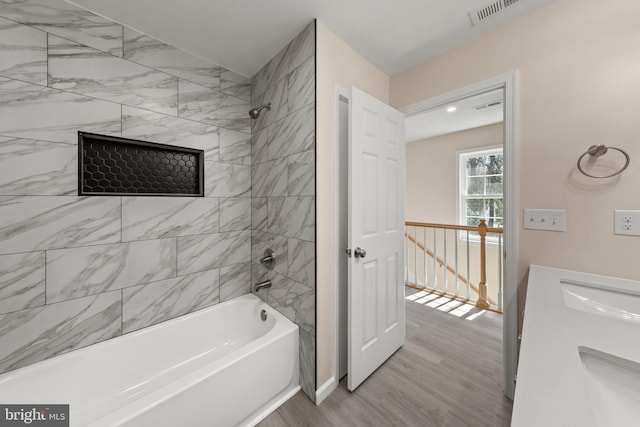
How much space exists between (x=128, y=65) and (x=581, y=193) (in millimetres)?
2771

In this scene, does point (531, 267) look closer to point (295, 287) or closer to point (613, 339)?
point (613, 339)

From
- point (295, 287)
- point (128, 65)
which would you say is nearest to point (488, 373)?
point (295, 287)

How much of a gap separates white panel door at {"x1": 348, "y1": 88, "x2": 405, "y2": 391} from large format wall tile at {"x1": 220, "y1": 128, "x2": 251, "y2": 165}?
106cm

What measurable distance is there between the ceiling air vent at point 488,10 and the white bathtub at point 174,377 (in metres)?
2.31

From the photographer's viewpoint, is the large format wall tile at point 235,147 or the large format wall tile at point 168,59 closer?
the large format wall tile at point 168,59

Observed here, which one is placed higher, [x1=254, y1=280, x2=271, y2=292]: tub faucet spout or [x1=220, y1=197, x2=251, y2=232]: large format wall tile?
[x1=220, y1=197, x2=251, y2=232]: large format wall tile

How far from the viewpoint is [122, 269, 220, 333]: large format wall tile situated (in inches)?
60.1

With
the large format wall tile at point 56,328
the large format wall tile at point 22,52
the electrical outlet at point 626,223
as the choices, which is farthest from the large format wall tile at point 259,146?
the electrical outlet at point 626,223

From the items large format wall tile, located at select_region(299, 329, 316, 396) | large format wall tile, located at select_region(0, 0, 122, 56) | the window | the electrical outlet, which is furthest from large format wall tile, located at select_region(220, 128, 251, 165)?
the window

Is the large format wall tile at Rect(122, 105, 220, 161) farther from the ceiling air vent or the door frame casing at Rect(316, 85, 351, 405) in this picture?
the ceiling air vent

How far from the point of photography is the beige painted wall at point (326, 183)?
148 centimetres

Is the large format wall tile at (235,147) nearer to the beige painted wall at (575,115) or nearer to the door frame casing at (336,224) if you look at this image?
the door frame casing at (336,224)

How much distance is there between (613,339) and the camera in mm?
662

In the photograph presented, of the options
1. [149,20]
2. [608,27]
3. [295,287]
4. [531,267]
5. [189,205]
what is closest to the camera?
[608,27]
